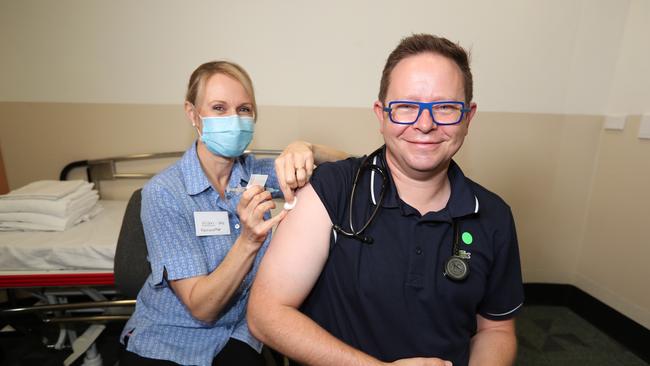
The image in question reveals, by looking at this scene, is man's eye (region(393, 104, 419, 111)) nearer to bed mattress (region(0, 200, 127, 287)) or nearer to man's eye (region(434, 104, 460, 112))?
man's eye (region(434, 104, 460, 112))

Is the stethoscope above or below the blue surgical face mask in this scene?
below

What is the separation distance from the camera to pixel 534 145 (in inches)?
98.0

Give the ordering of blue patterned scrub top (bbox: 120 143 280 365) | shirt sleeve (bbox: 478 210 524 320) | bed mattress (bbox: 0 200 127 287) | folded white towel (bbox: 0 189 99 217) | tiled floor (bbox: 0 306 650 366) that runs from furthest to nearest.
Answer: tiled floor (bbox: 0 306 650 366)
folded white towel (bbox: 0 189 99 217)
bed mattress (bbox: 0 200 127 287)
blue patterned scrub top (bbox: 120 143 280 365)
shirt sleeve (bbox: 478 210 524 320)

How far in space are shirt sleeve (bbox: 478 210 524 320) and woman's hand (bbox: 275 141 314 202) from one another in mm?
600

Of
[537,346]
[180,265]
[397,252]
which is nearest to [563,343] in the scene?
[537,346]

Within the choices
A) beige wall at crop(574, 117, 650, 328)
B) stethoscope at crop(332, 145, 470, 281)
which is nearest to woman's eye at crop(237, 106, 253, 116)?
stethoscope at crop(332, 145, 470, 281)

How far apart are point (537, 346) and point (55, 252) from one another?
2.82m

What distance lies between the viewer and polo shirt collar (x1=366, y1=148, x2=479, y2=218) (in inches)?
38.9

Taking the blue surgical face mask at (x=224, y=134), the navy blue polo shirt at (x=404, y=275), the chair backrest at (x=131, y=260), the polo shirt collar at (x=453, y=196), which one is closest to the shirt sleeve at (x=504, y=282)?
the navy blue polo shirt at (x=404, y=275)

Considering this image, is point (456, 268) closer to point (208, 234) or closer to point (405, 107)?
point (405, 107)

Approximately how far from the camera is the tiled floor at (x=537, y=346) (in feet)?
6.57

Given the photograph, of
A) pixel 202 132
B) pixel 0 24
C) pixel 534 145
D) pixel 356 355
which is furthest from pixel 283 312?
pixel 0 24

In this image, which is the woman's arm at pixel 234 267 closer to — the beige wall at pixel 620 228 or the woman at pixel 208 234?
the woman at pixel 208 234

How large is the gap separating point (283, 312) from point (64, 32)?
244 cm
